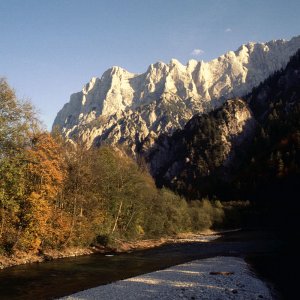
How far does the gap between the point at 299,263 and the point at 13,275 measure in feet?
108

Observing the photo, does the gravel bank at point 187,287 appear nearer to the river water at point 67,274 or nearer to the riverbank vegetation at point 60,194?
the river water at point 67,274

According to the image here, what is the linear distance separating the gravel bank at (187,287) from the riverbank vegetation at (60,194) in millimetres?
17845

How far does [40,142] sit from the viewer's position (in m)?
51.9

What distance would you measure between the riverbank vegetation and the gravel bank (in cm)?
1784

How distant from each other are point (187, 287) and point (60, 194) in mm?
35570

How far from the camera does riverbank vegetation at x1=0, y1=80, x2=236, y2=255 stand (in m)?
41.0

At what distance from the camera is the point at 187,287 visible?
97.2 feet

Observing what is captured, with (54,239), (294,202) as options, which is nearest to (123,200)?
(54,239)

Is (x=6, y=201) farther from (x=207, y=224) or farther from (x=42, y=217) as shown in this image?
(x=207, y=224)

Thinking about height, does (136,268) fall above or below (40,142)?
below

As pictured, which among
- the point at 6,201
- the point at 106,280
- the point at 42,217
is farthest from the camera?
the point at 42,217

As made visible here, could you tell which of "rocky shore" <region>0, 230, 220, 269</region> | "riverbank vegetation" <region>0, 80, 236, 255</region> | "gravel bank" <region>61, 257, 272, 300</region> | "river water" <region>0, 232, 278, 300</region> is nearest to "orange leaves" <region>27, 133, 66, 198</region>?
"riverbank vegetation" <region>0, 80, 236, 255</region>

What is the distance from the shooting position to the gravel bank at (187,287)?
2680 cm

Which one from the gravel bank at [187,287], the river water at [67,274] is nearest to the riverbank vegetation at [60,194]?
the river water at [67,274]
